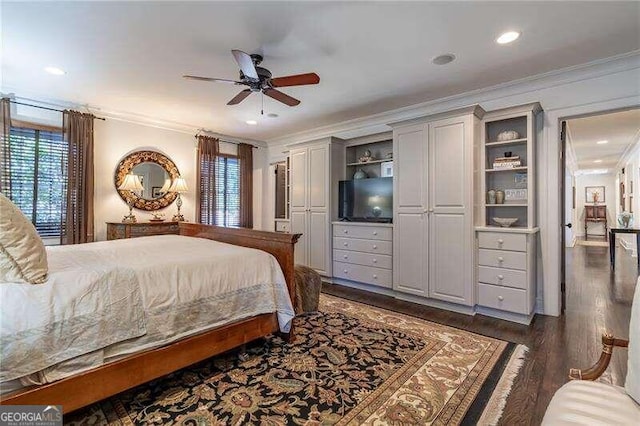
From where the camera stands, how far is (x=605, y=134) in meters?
5.65

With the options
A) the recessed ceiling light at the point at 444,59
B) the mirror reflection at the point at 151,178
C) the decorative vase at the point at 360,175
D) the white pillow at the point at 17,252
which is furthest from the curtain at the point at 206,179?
the recessed ceiling light at the point at 444,59

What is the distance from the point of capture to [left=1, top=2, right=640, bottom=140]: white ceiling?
2.20 meters

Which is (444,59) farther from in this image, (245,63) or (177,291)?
(177,291)

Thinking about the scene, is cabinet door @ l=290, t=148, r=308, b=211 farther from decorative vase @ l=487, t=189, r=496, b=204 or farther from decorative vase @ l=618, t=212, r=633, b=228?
decorative vase @ l=618, t=212, r=633, b=228

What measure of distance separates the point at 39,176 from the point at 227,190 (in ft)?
8.76

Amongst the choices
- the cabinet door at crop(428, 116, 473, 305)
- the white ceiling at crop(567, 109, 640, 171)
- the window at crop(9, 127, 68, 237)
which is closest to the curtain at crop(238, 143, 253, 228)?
the window at crop(9, 127, 68, 237)

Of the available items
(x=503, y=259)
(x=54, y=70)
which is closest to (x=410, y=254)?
(x=503, y=259)

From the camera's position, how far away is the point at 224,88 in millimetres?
3613

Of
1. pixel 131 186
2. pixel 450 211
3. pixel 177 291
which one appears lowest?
pixel 177 291

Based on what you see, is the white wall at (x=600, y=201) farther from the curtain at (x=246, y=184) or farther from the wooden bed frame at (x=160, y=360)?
the wooden bed frame at (x=160, y=360)

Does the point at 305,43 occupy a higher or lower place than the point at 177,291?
higher

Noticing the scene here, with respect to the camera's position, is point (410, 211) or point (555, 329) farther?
point (410, 211)

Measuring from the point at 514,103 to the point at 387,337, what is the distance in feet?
9.81

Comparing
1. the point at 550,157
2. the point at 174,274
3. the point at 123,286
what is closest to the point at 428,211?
the point at 550,157
